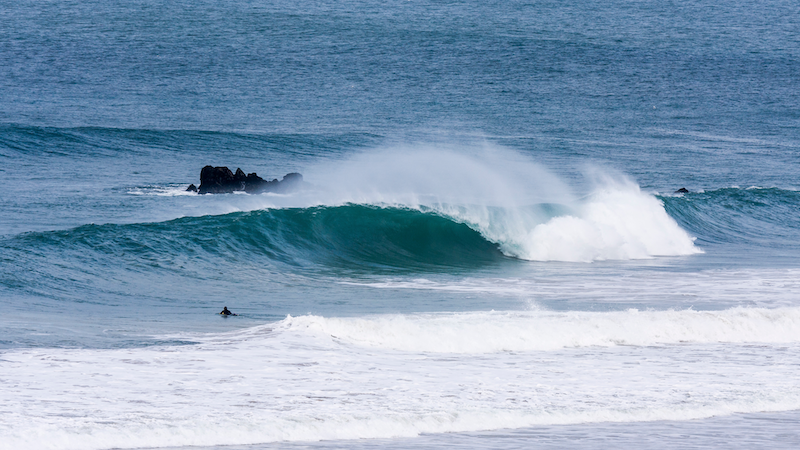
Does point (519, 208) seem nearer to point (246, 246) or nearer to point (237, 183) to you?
point (246, 246)

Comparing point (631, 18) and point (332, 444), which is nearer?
point (332, 444)

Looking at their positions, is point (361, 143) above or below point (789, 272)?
above

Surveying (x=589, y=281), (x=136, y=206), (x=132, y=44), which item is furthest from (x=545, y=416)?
(x=132, y=44)

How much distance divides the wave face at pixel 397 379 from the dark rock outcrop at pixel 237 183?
57.2 feet

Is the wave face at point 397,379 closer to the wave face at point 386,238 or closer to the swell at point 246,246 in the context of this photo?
the swell at point 246,246

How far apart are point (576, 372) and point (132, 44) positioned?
80.0 meters

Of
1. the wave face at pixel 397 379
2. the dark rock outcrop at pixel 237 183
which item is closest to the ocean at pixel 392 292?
the wave face at pixel 397 379

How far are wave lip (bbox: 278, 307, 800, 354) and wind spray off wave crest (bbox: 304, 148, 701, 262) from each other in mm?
6329

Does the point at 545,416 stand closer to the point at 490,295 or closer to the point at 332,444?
the point at 332,444

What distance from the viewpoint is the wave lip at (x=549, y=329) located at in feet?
29.1

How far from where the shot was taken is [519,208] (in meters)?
19.4

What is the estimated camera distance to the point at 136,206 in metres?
22.6

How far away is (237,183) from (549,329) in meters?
18.8

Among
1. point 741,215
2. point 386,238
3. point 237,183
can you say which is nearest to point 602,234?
point 386,238
